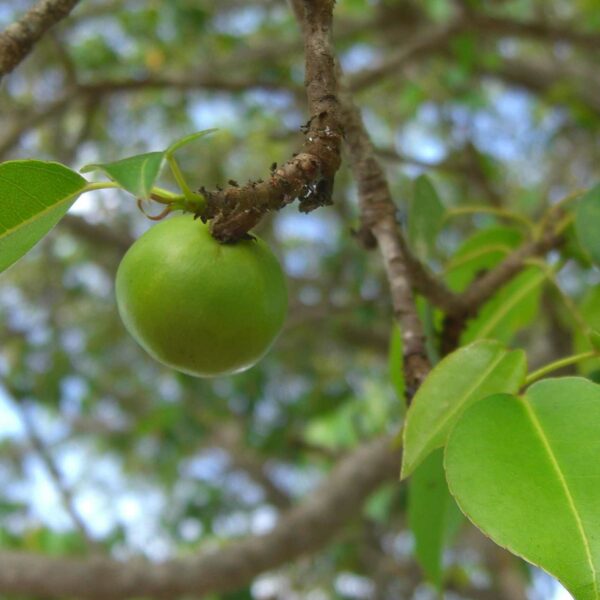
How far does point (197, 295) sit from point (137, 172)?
181mm

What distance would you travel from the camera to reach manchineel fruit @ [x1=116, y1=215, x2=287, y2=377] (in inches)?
37.0

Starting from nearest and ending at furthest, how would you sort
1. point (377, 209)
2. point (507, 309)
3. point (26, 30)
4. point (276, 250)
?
1. point (26, 30)
2. point (377, 209)
3. point (507, 309)
4. point (276, 250)

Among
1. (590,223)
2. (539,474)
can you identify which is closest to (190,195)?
(539,474)

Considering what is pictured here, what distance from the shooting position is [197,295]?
938 mm

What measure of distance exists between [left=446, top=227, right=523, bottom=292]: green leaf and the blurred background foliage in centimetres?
94

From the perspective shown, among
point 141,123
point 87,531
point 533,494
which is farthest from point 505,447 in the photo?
point 141,123

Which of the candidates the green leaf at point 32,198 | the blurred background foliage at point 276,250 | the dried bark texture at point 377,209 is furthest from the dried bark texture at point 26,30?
the blurred background foliage at point 276,250

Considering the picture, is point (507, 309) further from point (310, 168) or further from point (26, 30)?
point (26, 30)

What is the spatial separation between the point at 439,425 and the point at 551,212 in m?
0.80

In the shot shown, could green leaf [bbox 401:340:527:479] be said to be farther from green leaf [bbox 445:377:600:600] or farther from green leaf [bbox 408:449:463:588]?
green leaf [bbox 408:449:463:588]

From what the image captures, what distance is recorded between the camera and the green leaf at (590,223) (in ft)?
4.21

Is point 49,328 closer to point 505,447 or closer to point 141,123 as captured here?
point 141,123

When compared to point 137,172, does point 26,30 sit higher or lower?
higher

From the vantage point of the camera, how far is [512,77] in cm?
477
